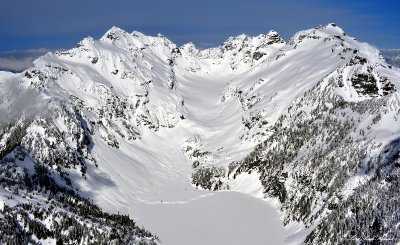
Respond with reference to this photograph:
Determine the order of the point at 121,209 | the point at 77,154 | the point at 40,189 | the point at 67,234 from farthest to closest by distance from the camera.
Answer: the point at 77,154
the point at 121,209
the point at 40,189
the point at 67,234

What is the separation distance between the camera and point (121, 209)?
158750mm

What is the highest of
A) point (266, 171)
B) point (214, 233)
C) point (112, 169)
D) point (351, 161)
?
point (112, 169)

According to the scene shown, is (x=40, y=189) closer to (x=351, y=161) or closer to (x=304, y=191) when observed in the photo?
(x=304, y=191)

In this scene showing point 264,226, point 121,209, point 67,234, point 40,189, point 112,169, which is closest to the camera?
point 67,234

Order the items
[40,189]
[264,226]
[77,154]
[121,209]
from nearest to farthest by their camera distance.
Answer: [40,189] → [264,226] → [121,209] → [77,154]

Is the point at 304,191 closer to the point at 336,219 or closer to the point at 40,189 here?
the point at 336,219

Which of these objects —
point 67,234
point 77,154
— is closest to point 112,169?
point 77,154

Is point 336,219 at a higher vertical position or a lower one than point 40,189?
lower

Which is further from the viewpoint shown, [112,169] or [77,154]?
[112,169]

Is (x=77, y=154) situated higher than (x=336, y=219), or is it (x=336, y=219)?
(x=77, y=154)

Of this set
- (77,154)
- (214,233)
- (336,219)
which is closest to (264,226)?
(214,233)

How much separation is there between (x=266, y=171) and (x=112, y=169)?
57.6m

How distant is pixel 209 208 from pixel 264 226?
2644cm

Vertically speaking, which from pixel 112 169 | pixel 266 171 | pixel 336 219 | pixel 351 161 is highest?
pixel 112 169
